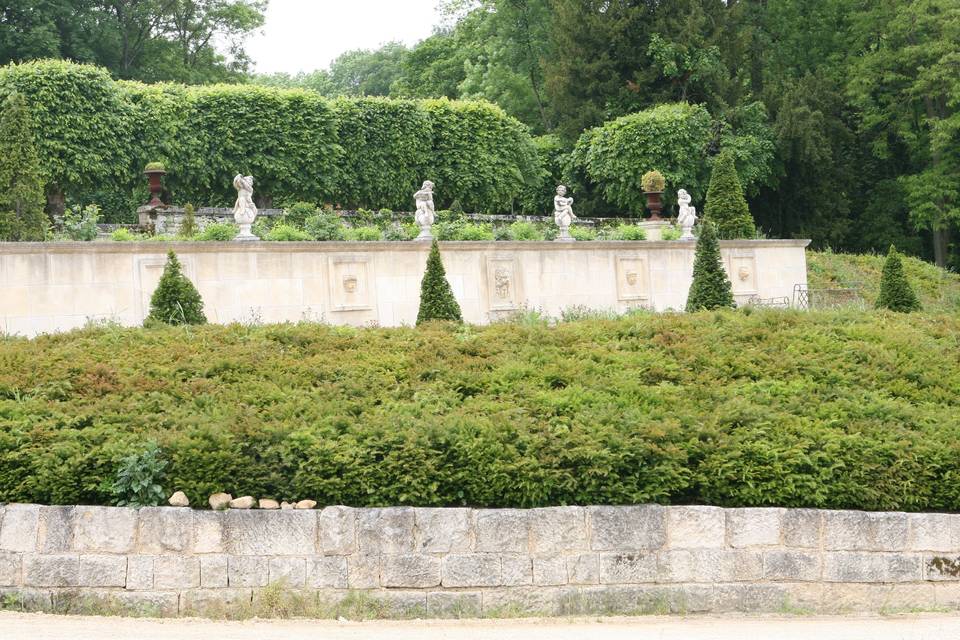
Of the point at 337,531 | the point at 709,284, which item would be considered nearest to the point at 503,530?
the point at 337,531

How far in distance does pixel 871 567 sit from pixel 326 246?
14.3 m

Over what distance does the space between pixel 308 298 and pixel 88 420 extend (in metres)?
11.5

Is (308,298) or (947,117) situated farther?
(947,117)

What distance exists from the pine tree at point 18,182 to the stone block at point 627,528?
15512mm

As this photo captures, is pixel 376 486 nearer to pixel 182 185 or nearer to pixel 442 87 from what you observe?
pixel 182 185

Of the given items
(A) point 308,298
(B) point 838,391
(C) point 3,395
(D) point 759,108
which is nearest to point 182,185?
(A) point 308,298

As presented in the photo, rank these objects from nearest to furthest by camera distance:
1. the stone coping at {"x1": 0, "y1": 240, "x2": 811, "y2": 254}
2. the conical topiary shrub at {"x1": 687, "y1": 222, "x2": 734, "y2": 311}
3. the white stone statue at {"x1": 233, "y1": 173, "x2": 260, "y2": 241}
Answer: the conical topiary shrub at {"x1": 687, "y1": 222, "x2": 734, "y2": 311} → the stone coping at {"x1": 0, "y1": 240, "x2": 811, "y2": 254} → the white stone statue at {"x1": 233, "y1": 173, "x2": 260, "y2": 241}

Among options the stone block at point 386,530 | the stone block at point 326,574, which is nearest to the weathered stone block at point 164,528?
the stone block at point 326,574

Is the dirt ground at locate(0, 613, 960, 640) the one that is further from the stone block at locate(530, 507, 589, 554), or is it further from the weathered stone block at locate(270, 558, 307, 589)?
the stone block at locate(530, 507, 589, 554)

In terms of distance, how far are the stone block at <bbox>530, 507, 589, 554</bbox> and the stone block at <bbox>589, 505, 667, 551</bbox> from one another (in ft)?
0.36

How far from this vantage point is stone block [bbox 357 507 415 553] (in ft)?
31.4

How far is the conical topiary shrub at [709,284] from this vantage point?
762 inches

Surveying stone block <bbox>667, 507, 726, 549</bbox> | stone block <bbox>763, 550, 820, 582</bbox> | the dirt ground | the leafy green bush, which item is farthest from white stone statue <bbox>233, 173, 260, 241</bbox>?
stone block <bbox>763, 550, 820, 582</bbox>

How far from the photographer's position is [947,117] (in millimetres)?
43594
